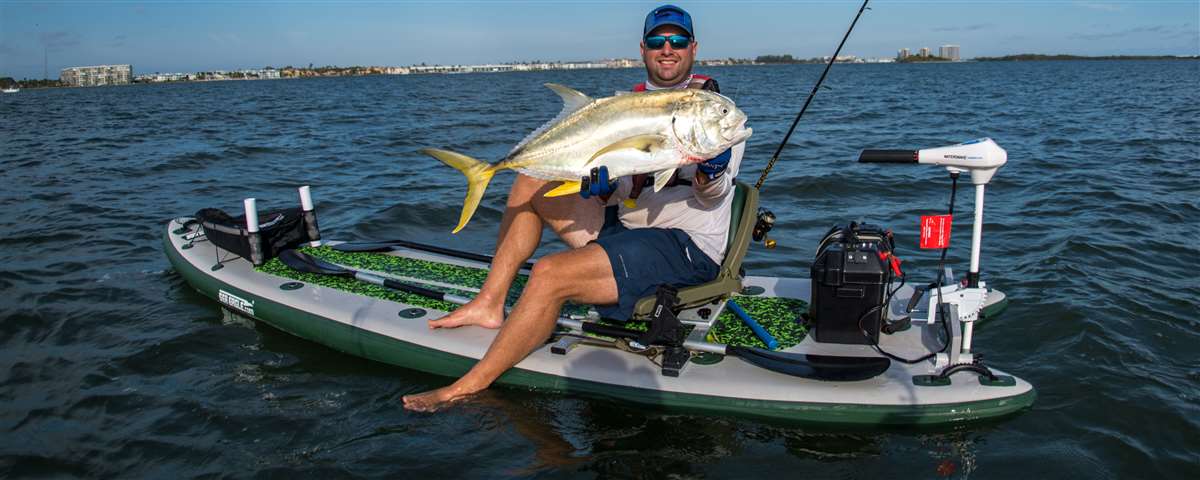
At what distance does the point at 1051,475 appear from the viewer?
12.5 feet

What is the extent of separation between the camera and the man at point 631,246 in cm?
439

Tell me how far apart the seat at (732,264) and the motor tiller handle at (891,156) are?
1.03m

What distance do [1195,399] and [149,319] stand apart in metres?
7.72

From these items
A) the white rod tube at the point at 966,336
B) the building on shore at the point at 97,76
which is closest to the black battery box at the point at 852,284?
the white rod tube at the point at 966,336

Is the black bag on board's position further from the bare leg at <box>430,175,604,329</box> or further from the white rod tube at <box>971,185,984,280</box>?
the white rod tube at <box>971,185,984,280</box>

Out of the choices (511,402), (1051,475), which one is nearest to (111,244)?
(511,402)

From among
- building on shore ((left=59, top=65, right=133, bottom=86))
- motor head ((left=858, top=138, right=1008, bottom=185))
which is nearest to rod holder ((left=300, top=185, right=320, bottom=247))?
motor head ((left=858, top=138, right=1008, bottom=185))

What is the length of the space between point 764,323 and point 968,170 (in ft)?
5.34

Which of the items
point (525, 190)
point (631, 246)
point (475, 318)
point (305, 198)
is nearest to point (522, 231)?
point (525, 190)

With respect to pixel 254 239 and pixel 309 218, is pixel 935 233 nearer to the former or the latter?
pixel 254 239

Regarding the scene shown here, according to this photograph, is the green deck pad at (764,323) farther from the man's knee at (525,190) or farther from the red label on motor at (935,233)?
the man's knee at (525,190)

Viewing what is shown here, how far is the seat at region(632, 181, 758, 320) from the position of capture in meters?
4.62

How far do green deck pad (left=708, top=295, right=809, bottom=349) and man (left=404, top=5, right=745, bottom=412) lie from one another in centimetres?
39

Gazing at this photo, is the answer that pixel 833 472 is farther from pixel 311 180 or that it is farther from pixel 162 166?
pixel 162 166
